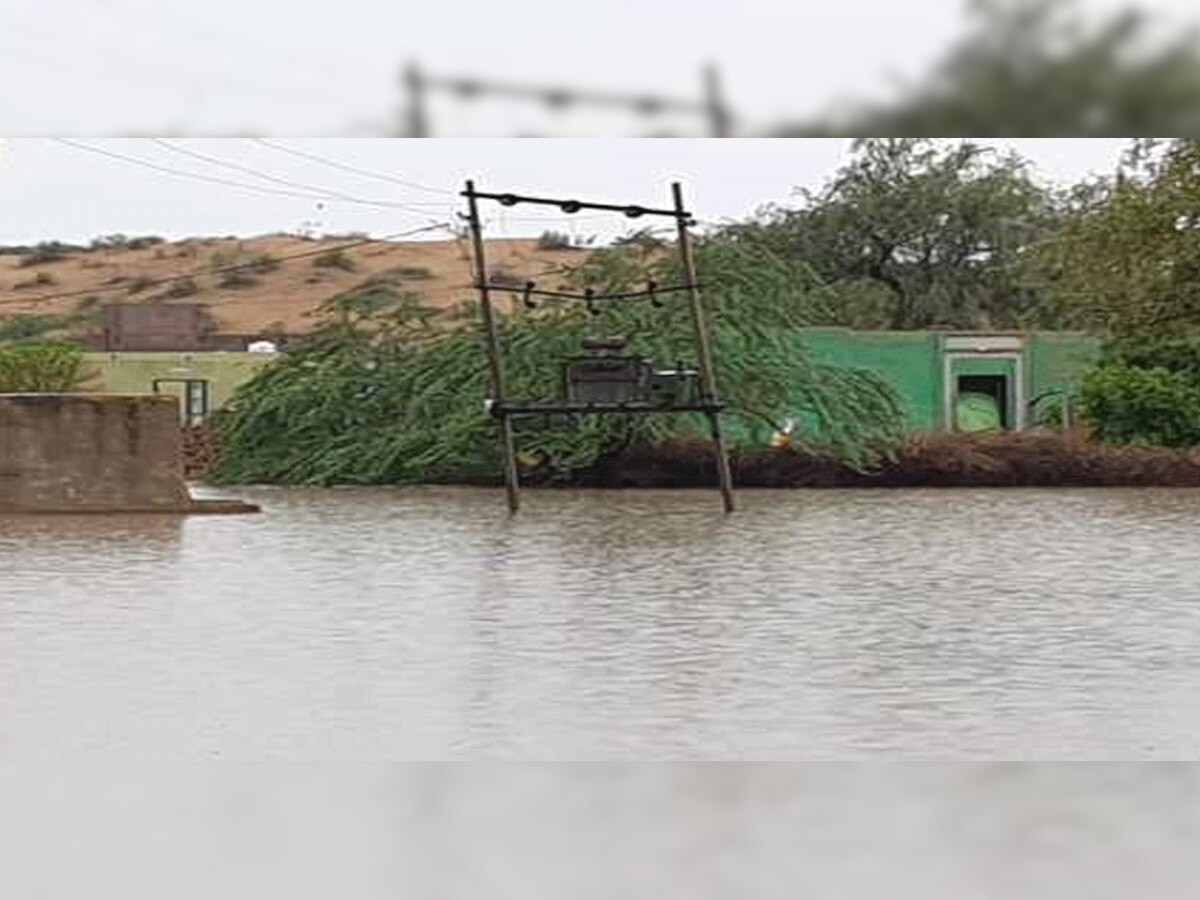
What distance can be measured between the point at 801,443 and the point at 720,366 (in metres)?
1.13

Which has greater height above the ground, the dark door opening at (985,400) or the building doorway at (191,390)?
the building doorway at (191,390)

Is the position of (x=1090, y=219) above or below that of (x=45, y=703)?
above

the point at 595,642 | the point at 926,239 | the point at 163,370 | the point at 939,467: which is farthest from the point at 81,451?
the point at 926,239

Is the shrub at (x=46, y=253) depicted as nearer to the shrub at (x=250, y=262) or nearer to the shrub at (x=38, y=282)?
the shrub at (x=38, y=282)

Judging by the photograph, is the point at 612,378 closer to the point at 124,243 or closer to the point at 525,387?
the point at 525,387

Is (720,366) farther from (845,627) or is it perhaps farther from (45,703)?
(45,703)

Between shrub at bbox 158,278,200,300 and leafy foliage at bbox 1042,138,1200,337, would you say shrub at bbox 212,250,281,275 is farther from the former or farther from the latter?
leafy foliage at bbox 1042,138,1200,337

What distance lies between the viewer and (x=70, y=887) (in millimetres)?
2330

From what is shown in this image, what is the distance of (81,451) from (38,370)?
10.6 meters

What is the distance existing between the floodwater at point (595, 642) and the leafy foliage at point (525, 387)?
15.9ft

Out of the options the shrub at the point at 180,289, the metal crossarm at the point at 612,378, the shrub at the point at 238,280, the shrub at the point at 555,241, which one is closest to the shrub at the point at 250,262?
the shrub at the point at 238,280

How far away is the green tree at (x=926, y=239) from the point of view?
36.1 metres

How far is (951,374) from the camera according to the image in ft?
90.6

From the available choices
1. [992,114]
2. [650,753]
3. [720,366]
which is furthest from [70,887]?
[720,366]
